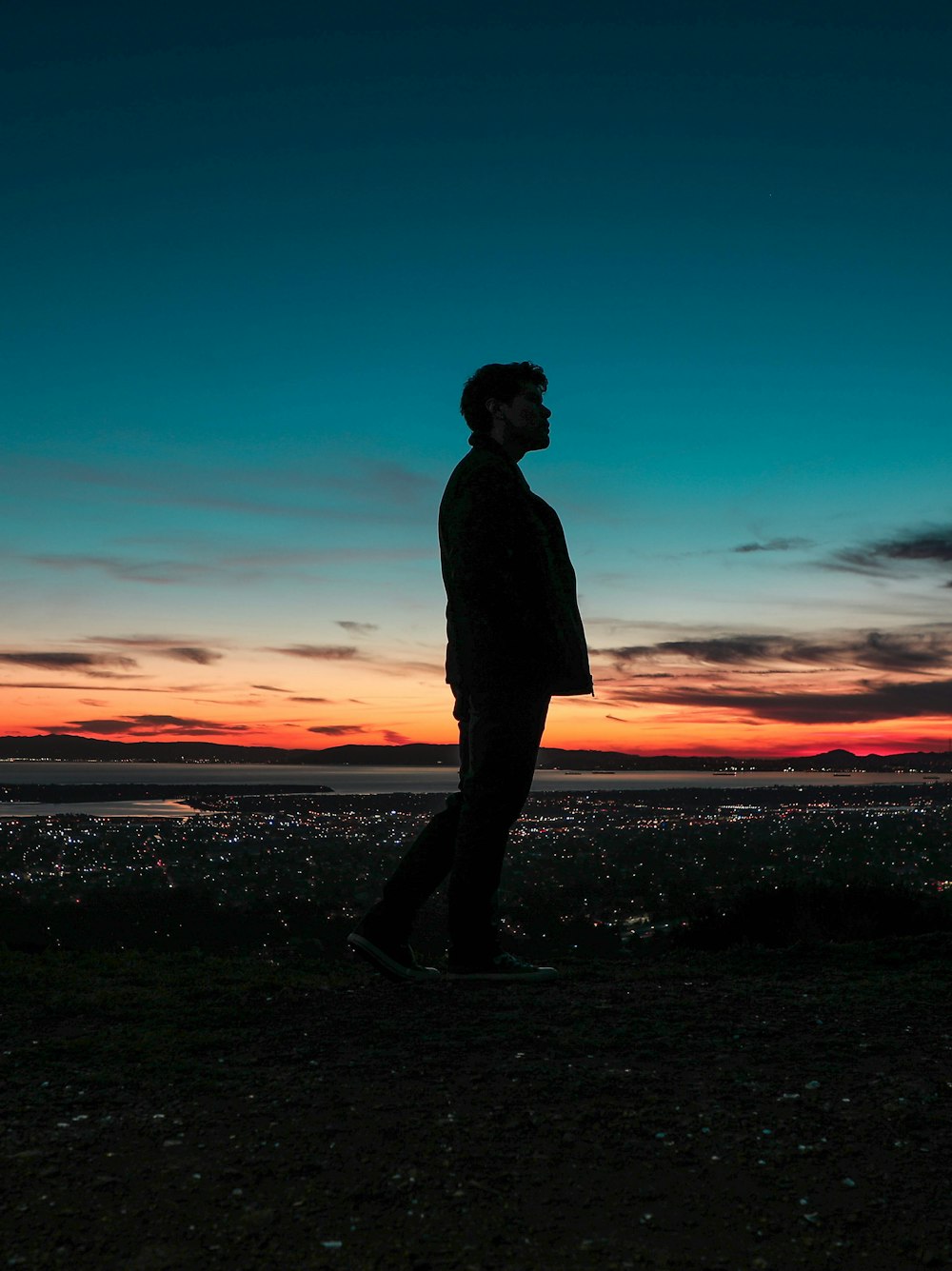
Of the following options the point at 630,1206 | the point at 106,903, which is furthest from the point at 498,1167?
the point at 106,903

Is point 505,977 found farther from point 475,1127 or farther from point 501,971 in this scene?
point 475,1127

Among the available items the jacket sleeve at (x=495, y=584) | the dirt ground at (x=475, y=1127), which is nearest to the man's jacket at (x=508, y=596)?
the jacket sleeve at (x=495, y=584)

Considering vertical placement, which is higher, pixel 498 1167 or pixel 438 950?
pixel 498 1167

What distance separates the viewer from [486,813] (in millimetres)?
4660

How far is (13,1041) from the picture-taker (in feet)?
11.5

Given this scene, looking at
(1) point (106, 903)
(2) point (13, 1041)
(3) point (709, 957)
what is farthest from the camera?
(1) point (106, 903)

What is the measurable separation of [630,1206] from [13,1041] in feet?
7.74

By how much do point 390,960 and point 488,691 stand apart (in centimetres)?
129

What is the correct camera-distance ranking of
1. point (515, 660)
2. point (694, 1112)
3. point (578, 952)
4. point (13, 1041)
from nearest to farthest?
point (694, 1112)
point (13, 1041)
point (515, 660)
point (578, 952)

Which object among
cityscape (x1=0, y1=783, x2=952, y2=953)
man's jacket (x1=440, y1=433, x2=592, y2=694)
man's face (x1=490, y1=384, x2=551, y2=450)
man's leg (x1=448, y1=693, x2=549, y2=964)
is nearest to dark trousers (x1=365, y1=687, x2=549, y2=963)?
man's leg (x1=448, y1=693, x2=549, y2=964)

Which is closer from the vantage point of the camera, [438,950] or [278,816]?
[438,950]

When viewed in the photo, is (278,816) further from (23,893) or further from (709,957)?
(709,957)

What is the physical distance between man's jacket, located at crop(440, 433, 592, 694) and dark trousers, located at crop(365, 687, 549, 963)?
0.13 m

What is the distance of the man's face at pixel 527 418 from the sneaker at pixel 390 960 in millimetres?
2540
